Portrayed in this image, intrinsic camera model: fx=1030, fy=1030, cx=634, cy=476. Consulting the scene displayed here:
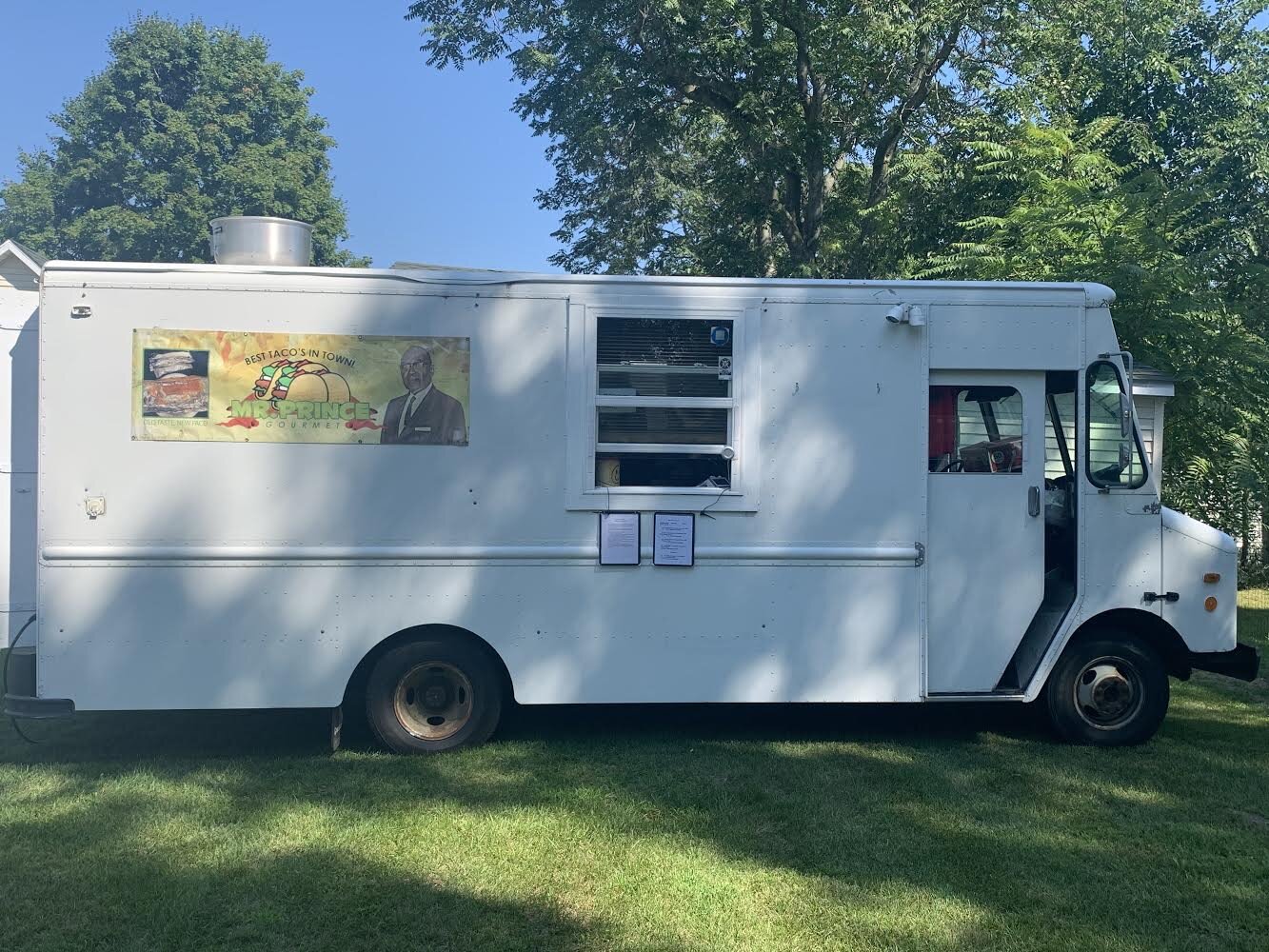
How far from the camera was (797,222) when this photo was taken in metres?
17.8

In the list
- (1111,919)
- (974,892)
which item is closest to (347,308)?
(974,892)

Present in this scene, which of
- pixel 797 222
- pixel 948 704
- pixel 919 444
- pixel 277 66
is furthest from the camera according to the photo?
pixel 277 66

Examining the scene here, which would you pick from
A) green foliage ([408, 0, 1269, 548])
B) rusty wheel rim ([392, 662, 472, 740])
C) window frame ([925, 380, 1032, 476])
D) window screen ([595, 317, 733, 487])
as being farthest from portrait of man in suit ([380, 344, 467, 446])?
green foliage ([408, 0, 1269, 548])

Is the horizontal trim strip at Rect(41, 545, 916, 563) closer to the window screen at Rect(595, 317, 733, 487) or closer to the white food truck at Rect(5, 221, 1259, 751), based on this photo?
the white food truck at Rect(5, 221, 1259, 751)

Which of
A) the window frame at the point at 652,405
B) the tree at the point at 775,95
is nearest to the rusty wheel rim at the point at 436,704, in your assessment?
the window frame at the point at 652,405

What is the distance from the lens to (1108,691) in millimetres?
6273

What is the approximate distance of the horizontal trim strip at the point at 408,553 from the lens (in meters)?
5.62

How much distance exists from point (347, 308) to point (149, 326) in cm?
107

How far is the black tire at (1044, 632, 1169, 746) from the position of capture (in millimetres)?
6234

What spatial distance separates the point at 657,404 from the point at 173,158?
129 feet

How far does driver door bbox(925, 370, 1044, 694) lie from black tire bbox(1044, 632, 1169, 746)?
0.46m

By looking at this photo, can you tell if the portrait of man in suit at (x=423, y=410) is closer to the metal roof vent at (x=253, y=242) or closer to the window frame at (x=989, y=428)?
the metal roof vent at (x=253, y=242)

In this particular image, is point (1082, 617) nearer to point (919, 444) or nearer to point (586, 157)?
point (919, 444)

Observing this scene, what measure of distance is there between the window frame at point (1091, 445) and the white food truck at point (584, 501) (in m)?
0.02
